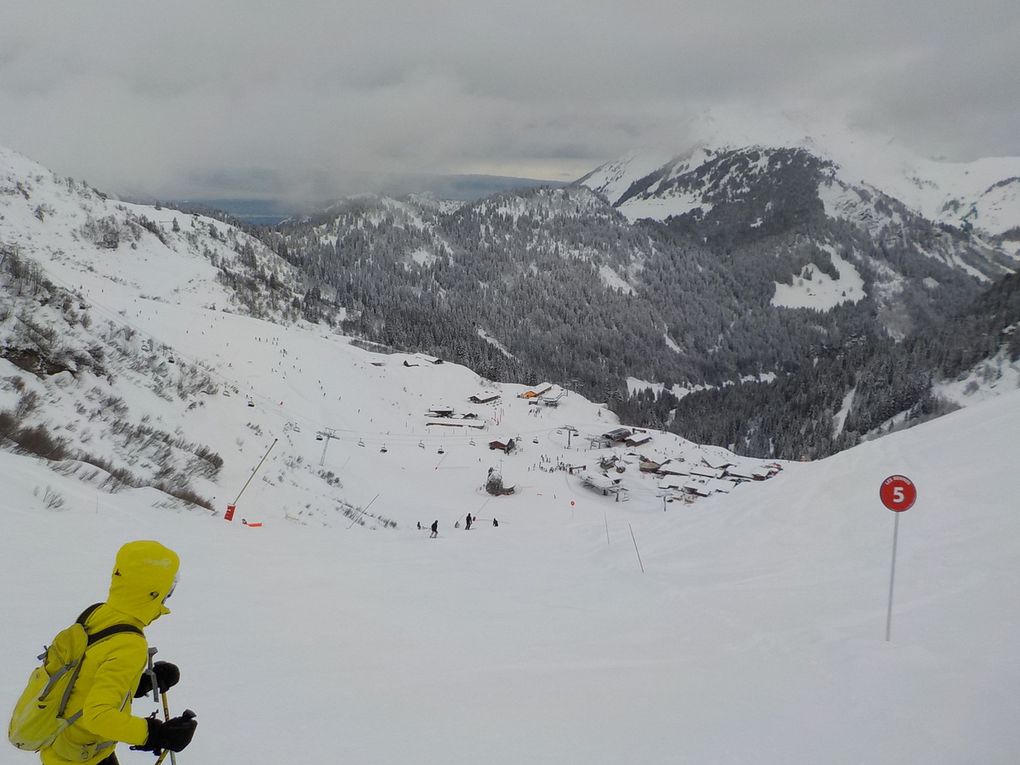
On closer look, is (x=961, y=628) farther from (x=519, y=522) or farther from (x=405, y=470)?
(x=405, y=470)

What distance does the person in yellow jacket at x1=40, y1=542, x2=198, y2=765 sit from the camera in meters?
2.63

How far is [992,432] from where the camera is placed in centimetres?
1134

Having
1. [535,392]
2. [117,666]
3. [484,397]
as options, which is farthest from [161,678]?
[535,392]

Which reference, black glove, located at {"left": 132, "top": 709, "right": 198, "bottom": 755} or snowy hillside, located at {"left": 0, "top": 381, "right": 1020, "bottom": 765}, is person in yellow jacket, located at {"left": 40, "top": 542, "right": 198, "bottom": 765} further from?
snowy hillside, located at {"left": 0, "top": 381, "right": 1020, "bottom": 765}

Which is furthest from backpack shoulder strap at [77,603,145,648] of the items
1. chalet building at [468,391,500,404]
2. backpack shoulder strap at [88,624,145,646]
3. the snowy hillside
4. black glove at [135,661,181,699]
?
chalet building at [468,391,500,404]

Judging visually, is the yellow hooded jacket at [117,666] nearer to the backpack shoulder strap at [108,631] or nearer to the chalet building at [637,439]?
the backpack shoulder strap at [108,631]

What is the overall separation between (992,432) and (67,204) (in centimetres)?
13309

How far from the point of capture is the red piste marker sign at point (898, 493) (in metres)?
7.10

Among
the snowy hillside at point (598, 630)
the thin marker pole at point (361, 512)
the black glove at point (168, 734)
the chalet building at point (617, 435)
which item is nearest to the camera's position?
the black glove at point (168, 734)

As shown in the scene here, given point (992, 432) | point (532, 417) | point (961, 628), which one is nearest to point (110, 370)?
point (961, 628)

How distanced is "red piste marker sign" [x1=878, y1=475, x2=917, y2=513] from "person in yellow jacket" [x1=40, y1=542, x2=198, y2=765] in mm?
8132

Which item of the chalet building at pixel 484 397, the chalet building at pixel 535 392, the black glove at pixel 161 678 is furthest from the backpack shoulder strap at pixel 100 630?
the chalet building at pixel 535 392

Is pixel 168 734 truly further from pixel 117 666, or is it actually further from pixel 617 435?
pixel 617 435

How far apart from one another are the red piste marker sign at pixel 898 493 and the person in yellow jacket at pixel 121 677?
8132 millimetres
